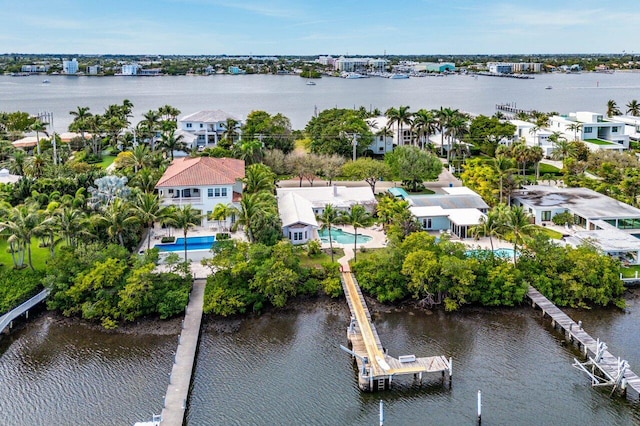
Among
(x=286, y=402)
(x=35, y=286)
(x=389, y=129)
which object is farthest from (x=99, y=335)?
(x=389, y=129)

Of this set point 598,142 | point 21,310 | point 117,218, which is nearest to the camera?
point 21,310

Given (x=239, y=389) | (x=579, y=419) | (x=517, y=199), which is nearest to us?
(x=579, y=419)

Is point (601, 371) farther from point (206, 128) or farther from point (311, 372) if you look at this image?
point (206, 128)

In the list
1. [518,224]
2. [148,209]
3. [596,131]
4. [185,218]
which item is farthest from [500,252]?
[596,131]

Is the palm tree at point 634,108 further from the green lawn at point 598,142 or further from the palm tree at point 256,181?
the palm tree at point 256,181

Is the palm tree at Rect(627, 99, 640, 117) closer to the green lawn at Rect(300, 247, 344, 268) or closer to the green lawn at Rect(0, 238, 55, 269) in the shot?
the green lawn at Rect(300, 247, 344, 268)

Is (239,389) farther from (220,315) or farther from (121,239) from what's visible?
(121,239)

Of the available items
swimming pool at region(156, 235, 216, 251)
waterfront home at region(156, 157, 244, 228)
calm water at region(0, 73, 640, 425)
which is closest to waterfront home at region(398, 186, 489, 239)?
calm water at region(0, 73, 640, 425)
